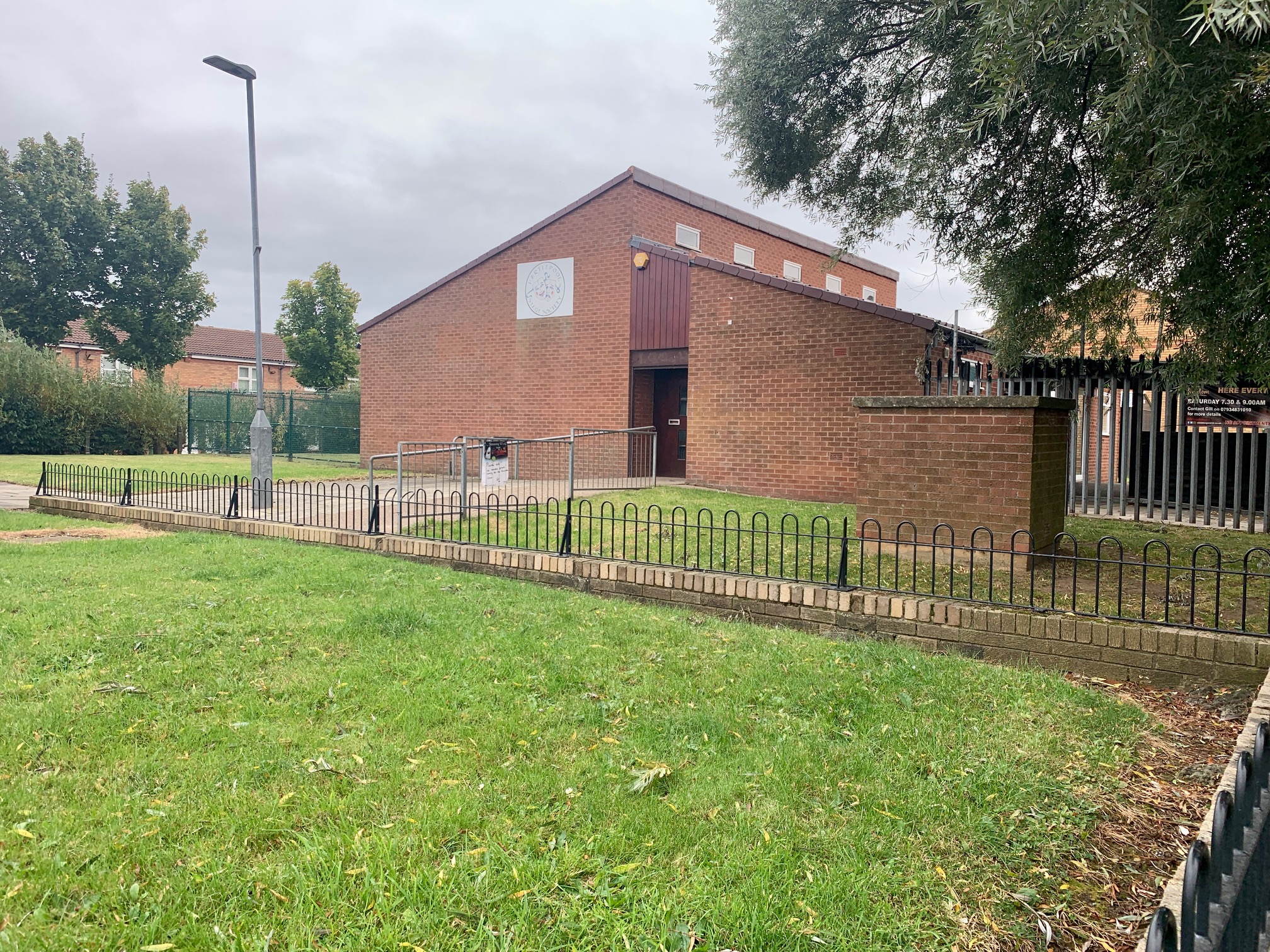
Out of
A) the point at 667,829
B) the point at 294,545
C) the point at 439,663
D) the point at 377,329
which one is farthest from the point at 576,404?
the point at 667,829

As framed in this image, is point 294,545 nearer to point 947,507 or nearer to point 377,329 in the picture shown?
point 947,507

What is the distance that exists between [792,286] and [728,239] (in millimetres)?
6981

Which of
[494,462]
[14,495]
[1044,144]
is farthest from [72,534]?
[1044,144]

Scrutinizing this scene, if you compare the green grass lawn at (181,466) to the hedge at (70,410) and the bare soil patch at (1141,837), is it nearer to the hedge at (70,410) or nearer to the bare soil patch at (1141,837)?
the hedge at (70,410)

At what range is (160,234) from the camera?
32.6 metres

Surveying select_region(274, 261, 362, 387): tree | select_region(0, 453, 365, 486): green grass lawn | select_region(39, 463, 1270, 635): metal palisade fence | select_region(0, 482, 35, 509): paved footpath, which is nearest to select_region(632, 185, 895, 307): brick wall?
select_region(39, 463, 1270, 635): metal palisade fence

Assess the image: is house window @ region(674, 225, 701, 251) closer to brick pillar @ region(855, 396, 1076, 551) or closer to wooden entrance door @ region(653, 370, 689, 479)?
wooden entrance door @ region(653, 370, 689, 479)

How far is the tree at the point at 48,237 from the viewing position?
29.4 metres

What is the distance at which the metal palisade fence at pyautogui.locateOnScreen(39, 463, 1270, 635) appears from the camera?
5.19m

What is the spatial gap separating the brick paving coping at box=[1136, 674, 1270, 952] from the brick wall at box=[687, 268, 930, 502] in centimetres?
921

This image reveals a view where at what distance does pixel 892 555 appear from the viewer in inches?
276

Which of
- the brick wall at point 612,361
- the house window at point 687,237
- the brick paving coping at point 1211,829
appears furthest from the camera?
the house window at point 687,237

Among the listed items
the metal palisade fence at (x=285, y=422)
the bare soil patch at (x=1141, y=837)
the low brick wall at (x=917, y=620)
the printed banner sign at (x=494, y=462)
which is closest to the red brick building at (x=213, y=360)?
the metal palisade fence at (x=285, y=422)

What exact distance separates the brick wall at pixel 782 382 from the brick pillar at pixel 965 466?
5.65m
